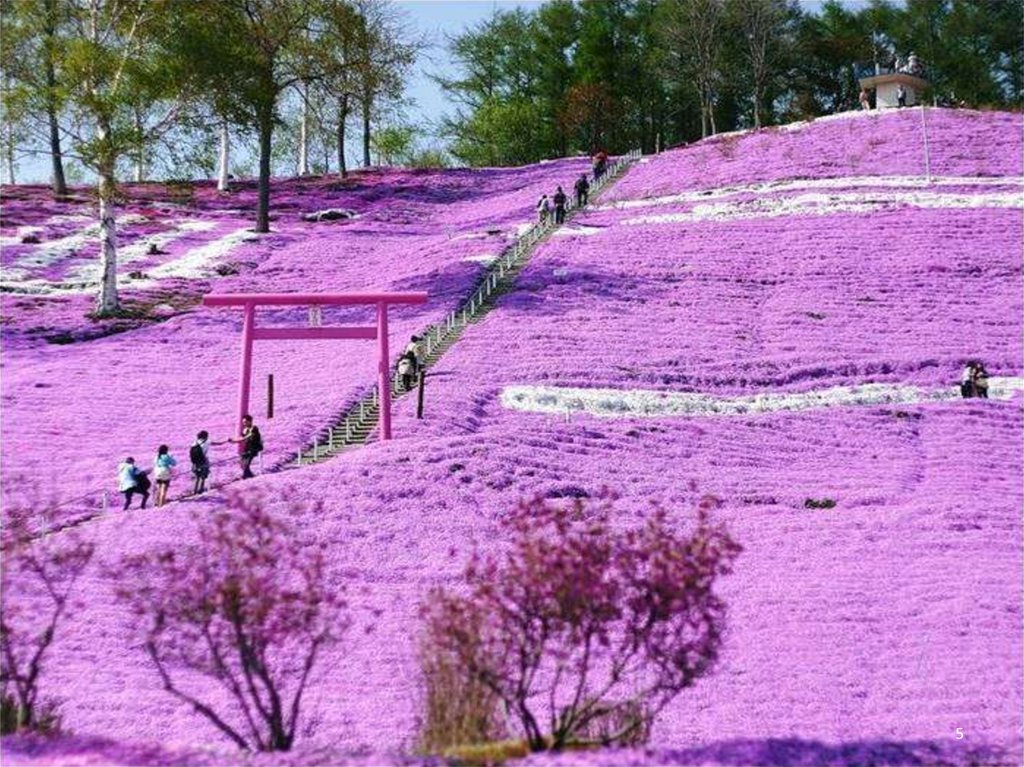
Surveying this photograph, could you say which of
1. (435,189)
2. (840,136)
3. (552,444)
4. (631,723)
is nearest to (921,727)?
(631,723)

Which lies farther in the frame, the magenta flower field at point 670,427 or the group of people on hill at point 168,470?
the group of people on hill at point 168,470

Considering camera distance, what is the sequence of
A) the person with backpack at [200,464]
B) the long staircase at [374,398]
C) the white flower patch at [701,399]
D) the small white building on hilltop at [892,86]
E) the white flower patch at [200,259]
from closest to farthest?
the long staircase at [374,398]
the person with backpack at [200,464]
the white flower patch at [701,399]
the white flower patch at [200,259]
the small white building on hilltop at [892,86]

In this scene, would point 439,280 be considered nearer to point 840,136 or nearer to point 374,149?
point 840,136

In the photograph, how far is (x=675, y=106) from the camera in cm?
9625

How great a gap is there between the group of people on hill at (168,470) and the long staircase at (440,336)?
825mm

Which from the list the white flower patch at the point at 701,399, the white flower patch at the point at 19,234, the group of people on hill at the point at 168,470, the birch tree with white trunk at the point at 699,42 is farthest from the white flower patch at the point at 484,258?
the birch tree with white trunk at the point at 699,42

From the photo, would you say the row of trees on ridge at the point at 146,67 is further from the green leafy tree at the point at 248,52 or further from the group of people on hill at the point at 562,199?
the group of people on hill at the point at 562,199

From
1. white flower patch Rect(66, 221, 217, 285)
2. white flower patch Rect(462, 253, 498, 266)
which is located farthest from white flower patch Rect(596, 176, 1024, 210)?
white flower patch Rect(66, 221, 217, 285)

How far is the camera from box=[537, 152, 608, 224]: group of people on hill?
50.1 m

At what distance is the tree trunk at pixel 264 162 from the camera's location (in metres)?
53.0

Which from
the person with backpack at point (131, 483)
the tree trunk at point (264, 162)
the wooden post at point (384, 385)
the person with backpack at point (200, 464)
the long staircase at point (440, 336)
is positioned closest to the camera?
the person with backpack at point (131, 483)

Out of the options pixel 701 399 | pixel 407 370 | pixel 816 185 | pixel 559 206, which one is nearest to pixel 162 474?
pixel 407 370

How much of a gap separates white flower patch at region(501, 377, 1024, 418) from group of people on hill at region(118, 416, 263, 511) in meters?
6.92

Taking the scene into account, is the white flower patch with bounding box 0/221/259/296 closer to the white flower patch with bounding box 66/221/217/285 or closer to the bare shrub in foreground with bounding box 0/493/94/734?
the white flower patch with bounding box 66/221/217/285
